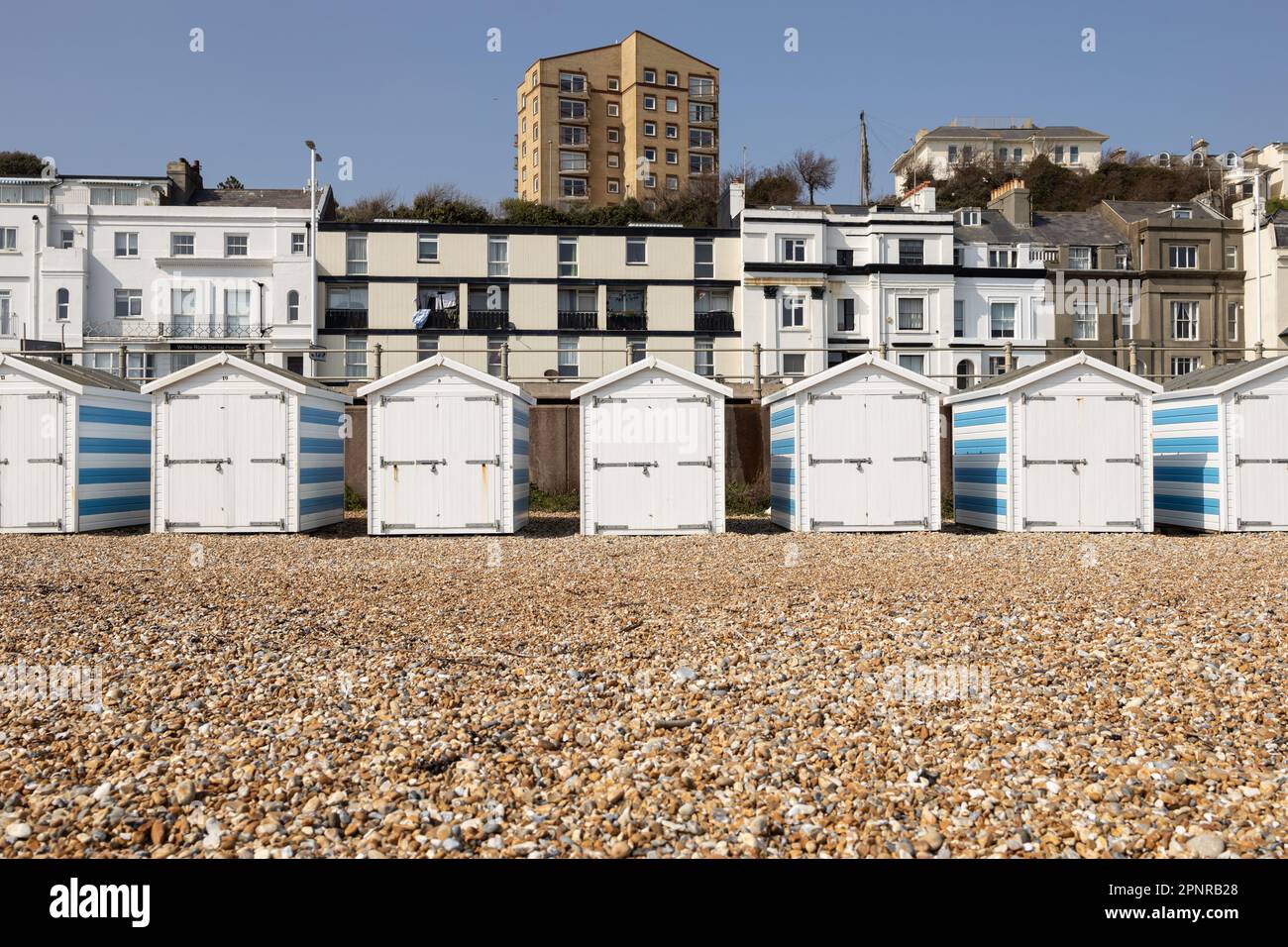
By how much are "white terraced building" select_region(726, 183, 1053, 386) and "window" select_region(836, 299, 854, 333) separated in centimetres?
5

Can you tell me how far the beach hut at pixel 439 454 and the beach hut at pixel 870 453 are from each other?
Result: 4.53 meters

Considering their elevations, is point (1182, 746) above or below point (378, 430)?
below

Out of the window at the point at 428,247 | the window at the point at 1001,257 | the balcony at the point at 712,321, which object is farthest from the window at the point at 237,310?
the window at the point at 1001,257

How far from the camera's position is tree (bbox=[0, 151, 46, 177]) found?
5488cm

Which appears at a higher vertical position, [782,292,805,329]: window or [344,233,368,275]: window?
[344,233,368,275]: window

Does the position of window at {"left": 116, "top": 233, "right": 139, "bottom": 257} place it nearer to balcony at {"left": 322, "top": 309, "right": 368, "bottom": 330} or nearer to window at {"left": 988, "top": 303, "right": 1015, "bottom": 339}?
balcony at {"left": 322, "top": 309, "right": 368, "bottom": 330}

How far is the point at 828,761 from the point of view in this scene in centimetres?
480

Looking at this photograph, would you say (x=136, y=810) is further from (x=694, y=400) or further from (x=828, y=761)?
(x=694, y=400)

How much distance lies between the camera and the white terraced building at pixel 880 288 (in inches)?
1882

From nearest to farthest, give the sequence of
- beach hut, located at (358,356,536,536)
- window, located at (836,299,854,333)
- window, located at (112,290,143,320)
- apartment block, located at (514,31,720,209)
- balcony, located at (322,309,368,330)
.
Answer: beach hut, located at (358,356,536,536) < window, located at (112,290,143,320) < balcony, located at (322,309,368,330) < window, located at (836,299,854,333) < apartment block, located at (514,31,720,209)

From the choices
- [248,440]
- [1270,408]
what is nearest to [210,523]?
[248,440]

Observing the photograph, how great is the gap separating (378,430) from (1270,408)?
1332cm

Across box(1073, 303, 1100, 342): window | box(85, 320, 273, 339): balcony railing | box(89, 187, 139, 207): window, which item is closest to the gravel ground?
box(85, 320, 273, 339): balcony railing

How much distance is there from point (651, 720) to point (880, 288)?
45570 millimetres
